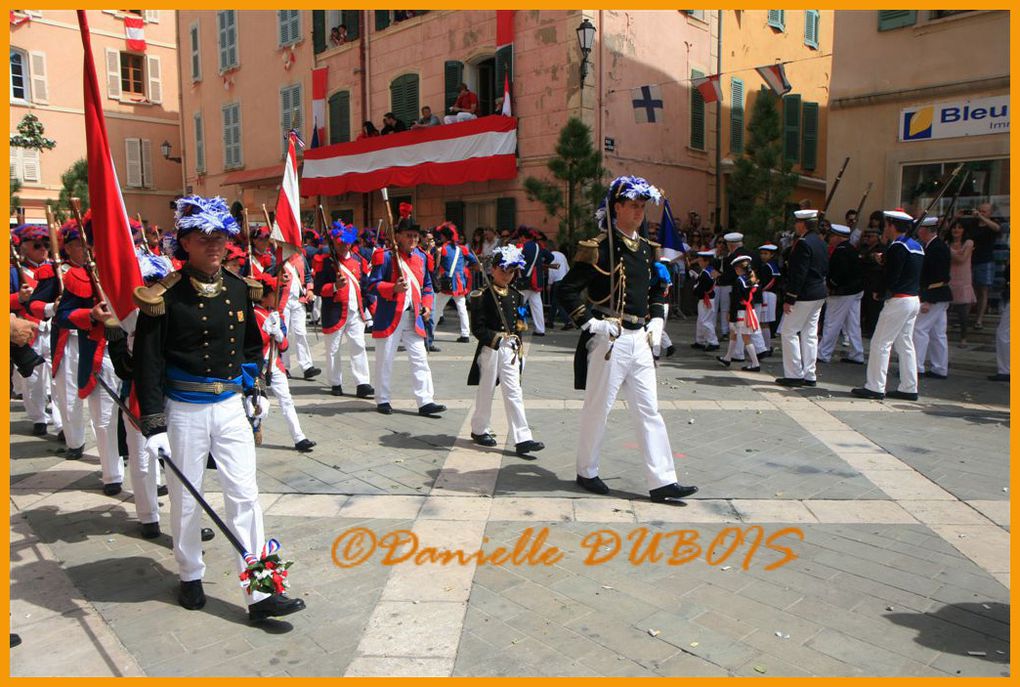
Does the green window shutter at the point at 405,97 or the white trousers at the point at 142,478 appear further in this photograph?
the green window shutter at the point at 405,97

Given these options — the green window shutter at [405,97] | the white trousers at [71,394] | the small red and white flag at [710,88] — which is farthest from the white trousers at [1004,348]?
the green window shutter at [405,97]

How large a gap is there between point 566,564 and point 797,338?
6565 millimetres

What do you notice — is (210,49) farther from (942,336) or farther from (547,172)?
(942,336)

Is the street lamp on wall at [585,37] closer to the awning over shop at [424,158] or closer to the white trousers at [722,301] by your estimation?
the awning over shop at [424,158]

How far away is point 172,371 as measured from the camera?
404cm

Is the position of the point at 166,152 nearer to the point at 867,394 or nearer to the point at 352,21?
the point at 352,21

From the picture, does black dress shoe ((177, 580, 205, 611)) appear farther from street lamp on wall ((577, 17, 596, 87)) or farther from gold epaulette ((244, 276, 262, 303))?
street lamp on wall ((577, 17, 596, 87))

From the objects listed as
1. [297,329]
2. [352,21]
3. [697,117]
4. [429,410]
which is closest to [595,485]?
[429,410]

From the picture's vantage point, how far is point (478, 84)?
20.9 metres

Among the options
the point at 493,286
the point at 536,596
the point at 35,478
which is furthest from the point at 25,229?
the point at 536,596

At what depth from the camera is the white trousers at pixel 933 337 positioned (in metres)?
10.2

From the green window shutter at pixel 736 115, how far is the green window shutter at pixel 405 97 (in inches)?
347

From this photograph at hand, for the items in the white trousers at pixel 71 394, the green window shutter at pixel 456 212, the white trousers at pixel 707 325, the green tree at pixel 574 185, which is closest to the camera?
the white trousers at pixel 71 394

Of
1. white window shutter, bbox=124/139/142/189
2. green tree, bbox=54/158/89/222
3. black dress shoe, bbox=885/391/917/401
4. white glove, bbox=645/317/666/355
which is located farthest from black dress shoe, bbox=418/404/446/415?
white window shutter, bbox=124/139/142/189
